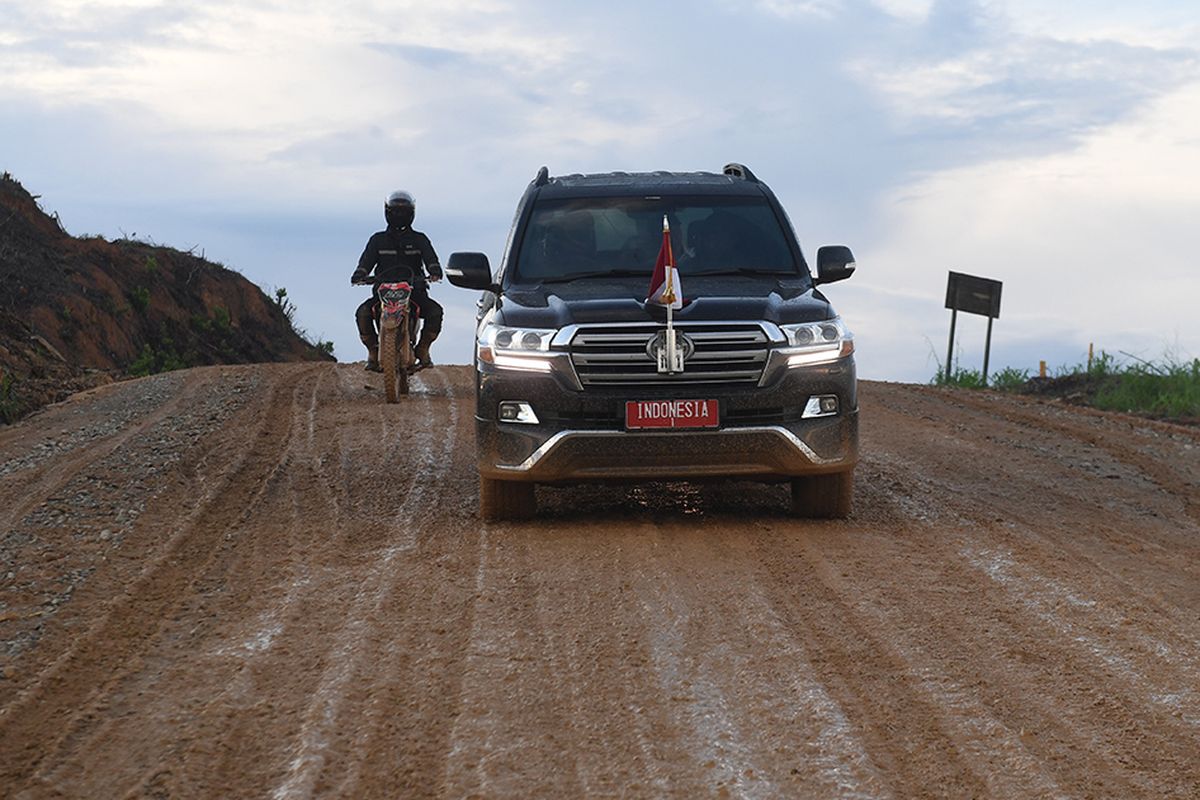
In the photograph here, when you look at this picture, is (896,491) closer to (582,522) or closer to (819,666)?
(582,522)

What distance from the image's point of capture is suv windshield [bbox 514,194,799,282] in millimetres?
8773

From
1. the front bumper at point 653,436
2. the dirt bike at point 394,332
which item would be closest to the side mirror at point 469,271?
the front bumper at point 653,436

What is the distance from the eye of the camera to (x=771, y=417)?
7723 mm

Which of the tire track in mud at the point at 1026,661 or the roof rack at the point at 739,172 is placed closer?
the tire track in mud at the point at 1026,661

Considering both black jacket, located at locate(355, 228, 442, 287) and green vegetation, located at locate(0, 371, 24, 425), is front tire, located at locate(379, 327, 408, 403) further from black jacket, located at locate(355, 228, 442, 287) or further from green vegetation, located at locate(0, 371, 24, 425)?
green vegetation, located at locate(0, 371, 24, 425)

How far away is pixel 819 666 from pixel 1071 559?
2.72 m

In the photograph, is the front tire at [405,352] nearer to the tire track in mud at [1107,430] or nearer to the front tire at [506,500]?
the tire track in mud at [1107,430]

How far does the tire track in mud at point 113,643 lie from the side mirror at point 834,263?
3.87 m

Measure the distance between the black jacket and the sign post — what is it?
42.2 ft

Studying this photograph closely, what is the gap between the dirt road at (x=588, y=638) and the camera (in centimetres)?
436

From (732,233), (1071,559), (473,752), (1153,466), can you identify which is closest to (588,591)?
(473,752)

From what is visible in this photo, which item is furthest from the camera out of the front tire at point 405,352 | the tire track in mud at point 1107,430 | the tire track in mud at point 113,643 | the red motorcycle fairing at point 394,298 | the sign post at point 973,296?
the sign post at point 973,296

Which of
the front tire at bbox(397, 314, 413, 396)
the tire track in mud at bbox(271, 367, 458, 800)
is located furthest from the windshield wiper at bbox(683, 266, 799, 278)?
the front tire at bbox(397, 314, 413, 396)

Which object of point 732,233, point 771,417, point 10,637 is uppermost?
point 732,233
